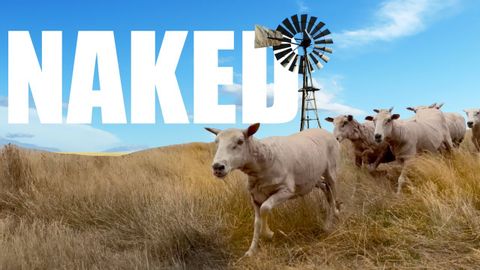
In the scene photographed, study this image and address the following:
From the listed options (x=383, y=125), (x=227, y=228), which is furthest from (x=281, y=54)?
(x=227, y=228)

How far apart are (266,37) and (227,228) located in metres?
21.0

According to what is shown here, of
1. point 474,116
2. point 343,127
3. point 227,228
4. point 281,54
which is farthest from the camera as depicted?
point 281,54

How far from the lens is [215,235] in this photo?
235 inches

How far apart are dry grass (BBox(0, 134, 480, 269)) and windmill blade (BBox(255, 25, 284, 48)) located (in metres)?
17.8

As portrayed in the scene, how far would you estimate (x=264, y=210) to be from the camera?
5.34 meters

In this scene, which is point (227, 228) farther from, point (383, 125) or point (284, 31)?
point (284, 31)

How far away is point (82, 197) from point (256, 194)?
149 inches

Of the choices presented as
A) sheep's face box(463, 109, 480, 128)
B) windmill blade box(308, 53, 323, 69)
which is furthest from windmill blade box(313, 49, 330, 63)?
sheep's face box(463, 109, 480, 128)

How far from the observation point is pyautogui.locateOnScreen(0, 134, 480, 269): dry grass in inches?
206

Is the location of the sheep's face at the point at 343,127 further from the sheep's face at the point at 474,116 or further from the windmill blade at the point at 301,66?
the windmill blade at the point at 301,66

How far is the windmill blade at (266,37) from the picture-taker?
1017 inches

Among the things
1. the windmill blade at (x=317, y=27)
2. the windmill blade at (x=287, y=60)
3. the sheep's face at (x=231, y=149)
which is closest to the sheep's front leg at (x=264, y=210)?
the sheep's face at (x=231, y=149)

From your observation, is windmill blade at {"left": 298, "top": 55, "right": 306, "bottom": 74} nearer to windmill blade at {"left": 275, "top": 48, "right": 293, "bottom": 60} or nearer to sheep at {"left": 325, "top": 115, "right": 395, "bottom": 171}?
windmill blade at {"left": 275, "top": 48, "right": 293, "bottom": 60}

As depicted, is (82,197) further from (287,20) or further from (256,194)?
(287,20)
